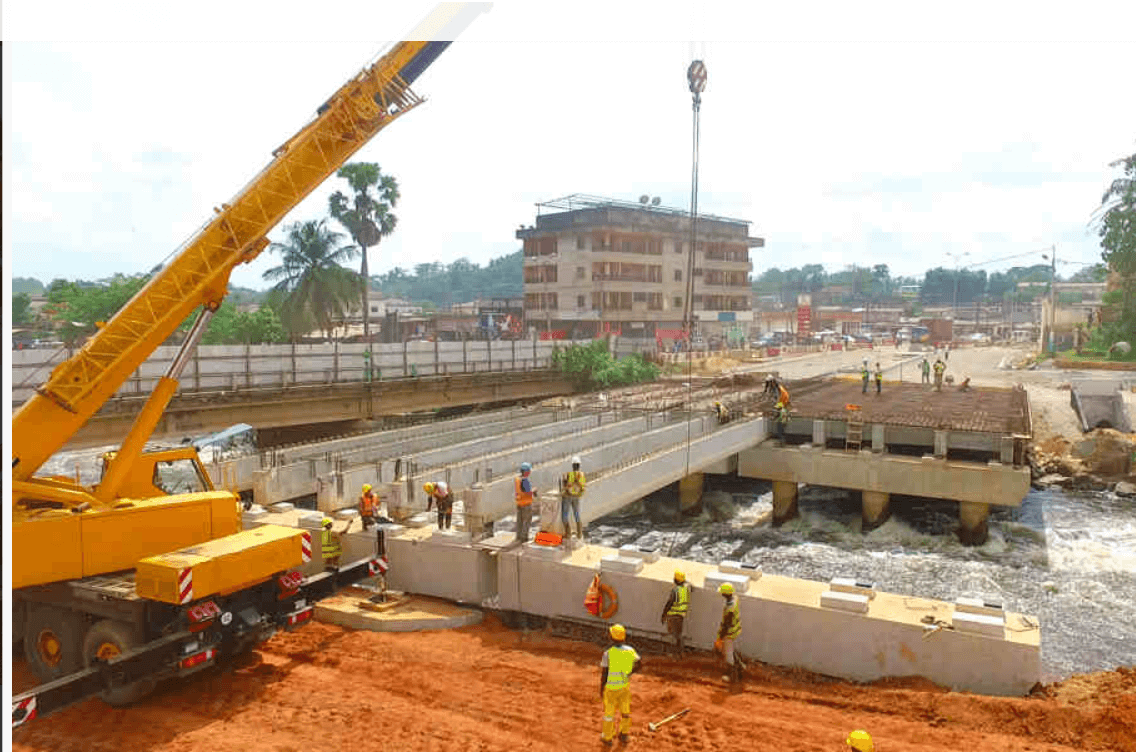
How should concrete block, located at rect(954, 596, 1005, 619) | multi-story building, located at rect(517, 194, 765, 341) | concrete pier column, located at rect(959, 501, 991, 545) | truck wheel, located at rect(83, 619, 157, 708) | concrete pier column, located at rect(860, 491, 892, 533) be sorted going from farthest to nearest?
multi-story building, located at rect(517, 194, 765, 341) → concrete pier column, located at rect(860, 491, 892, 533) → concrete pier column, located at rect(959, 501, 991, 545) → concrete block, located at rect(954, 596, 1005, 619) → truck wheel, located at rect(83, 619, 157, 708)

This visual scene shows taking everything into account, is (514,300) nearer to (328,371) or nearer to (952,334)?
(328,371)

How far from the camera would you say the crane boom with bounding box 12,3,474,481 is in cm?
1104

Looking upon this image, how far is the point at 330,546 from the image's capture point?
14.1m

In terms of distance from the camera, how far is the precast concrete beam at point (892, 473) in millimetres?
25203

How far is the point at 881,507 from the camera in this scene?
2764cm

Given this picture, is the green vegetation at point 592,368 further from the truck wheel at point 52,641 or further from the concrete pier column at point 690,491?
the truck wheel at point 52,641

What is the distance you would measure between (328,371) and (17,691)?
28050 mm

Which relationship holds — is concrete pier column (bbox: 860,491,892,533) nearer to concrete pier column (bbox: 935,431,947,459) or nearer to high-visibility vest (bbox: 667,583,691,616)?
concrete pier column (bbox: 935,431,947,459)

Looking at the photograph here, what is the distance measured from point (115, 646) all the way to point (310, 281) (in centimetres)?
4964

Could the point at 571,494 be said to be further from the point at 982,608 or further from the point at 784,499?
the point at 784,499

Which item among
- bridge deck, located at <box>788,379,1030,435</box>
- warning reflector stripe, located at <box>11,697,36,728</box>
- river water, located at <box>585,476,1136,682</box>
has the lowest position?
river water, located at <box>585,476,1136,682</box>

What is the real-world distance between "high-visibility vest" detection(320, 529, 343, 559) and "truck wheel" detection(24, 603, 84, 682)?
4.10 m

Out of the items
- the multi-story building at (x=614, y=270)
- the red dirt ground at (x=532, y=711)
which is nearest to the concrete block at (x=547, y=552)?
the red dirt ground at (x=532, y=711)

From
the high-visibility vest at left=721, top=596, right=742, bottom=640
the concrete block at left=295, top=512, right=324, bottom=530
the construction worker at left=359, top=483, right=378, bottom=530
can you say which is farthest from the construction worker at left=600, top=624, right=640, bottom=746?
the concrete block at left=295, top=512, right=324, bottom=530
